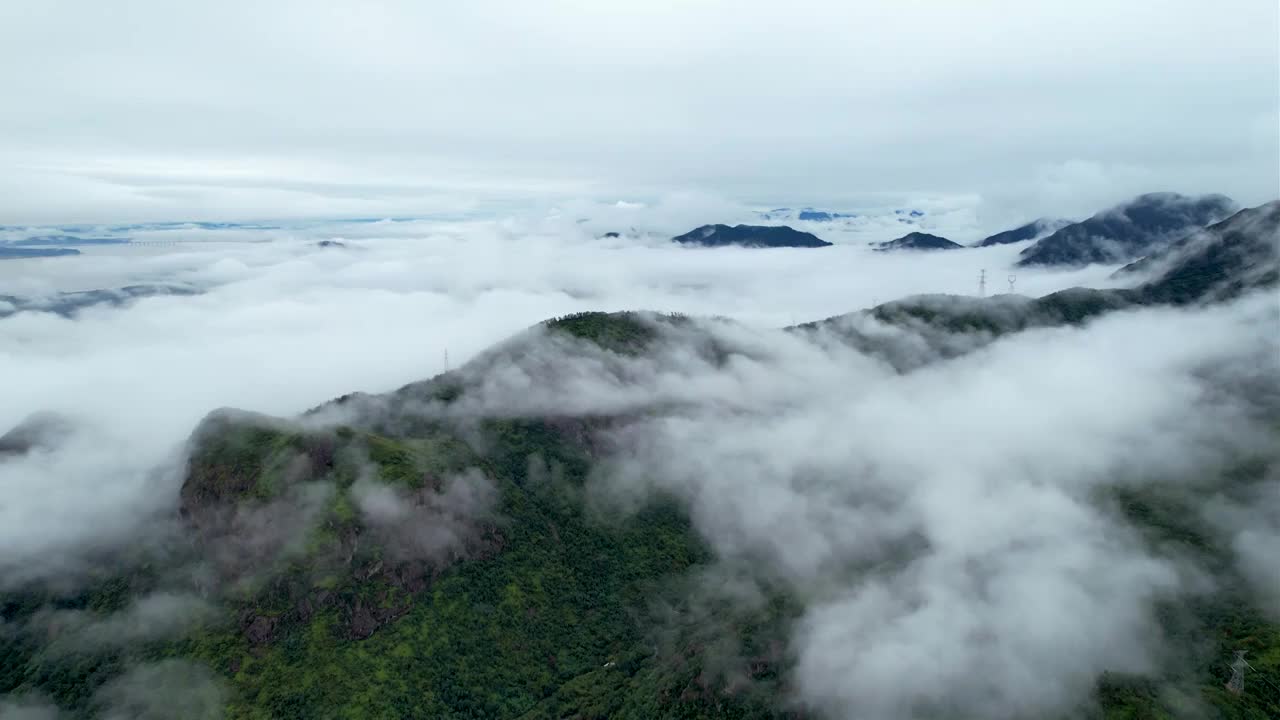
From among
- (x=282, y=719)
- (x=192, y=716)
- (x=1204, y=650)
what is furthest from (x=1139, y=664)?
(x=192, y=716)

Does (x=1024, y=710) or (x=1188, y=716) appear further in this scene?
(x=1024, y=710)

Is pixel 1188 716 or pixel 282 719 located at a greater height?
pixel 1188 716

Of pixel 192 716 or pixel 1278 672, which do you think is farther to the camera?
pixel 192 716

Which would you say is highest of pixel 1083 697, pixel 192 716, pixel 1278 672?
pixel 1278 672

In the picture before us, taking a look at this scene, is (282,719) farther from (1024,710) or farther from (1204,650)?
(1204,650)

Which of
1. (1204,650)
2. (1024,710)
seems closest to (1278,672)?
(1204,650)

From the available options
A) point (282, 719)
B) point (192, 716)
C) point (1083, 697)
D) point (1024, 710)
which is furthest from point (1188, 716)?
point (192, 716)

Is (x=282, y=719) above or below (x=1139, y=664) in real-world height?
below

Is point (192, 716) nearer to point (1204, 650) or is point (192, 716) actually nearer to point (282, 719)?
point (282, 719)

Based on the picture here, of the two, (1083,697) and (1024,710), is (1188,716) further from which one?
(1024,710)
